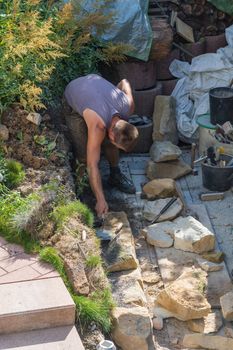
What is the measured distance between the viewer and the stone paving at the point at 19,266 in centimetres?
561

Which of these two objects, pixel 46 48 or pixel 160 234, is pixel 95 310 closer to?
pixel 160 234

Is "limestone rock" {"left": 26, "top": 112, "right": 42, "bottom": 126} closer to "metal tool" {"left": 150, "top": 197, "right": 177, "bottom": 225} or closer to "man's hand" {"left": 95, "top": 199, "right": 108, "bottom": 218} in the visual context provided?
"man's hand" {"left": 95, "top": 199, "right": 108, "bottom": 218}

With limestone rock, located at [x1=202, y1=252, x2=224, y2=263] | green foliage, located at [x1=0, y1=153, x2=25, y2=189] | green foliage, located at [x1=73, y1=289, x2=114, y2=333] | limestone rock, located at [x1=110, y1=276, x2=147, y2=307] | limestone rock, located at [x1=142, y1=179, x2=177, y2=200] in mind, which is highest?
green foliage, located at [x1=0, y1=153, x2=25, y2=189]

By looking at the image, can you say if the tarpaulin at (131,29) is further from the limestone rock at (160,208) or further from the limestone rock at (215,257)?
the limestone rock at (215,257)

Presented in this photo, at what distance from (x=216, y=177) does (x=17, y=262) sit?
3.19 metres

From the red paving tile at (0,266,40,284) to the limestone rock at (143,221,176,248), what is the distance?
71.6 inches

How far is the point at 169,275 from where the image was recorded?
22.3 ft

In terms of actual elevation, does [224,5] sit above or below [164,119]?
above

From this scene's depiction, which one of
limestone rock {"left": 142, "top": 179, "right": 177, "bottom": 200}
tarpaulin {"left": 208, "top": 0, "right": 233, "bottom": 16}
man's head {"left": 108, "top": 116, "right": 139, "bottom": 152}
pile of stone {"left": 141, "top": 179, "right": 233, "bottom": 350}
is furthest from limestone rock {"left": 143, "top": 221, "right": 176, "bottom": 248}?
tarpaulin {"left": 208, "top": 0, "right": 233, "bottom": 16}

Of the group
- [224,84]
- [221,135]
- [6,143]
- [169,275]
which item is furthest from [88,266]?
[224,84]

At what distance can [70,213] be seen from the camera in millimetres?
6328

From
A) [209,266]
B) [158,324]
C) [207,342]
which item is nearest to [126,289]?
[158,324]

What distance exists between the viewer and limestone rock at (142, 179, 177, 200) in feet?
26.3

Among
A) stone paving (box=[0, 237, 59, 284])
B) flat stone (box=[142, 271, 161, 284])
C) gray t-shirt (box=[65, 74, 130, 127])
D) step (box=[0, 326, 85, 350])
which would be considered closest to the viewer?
step (box=[0, 326, 85, 350])
